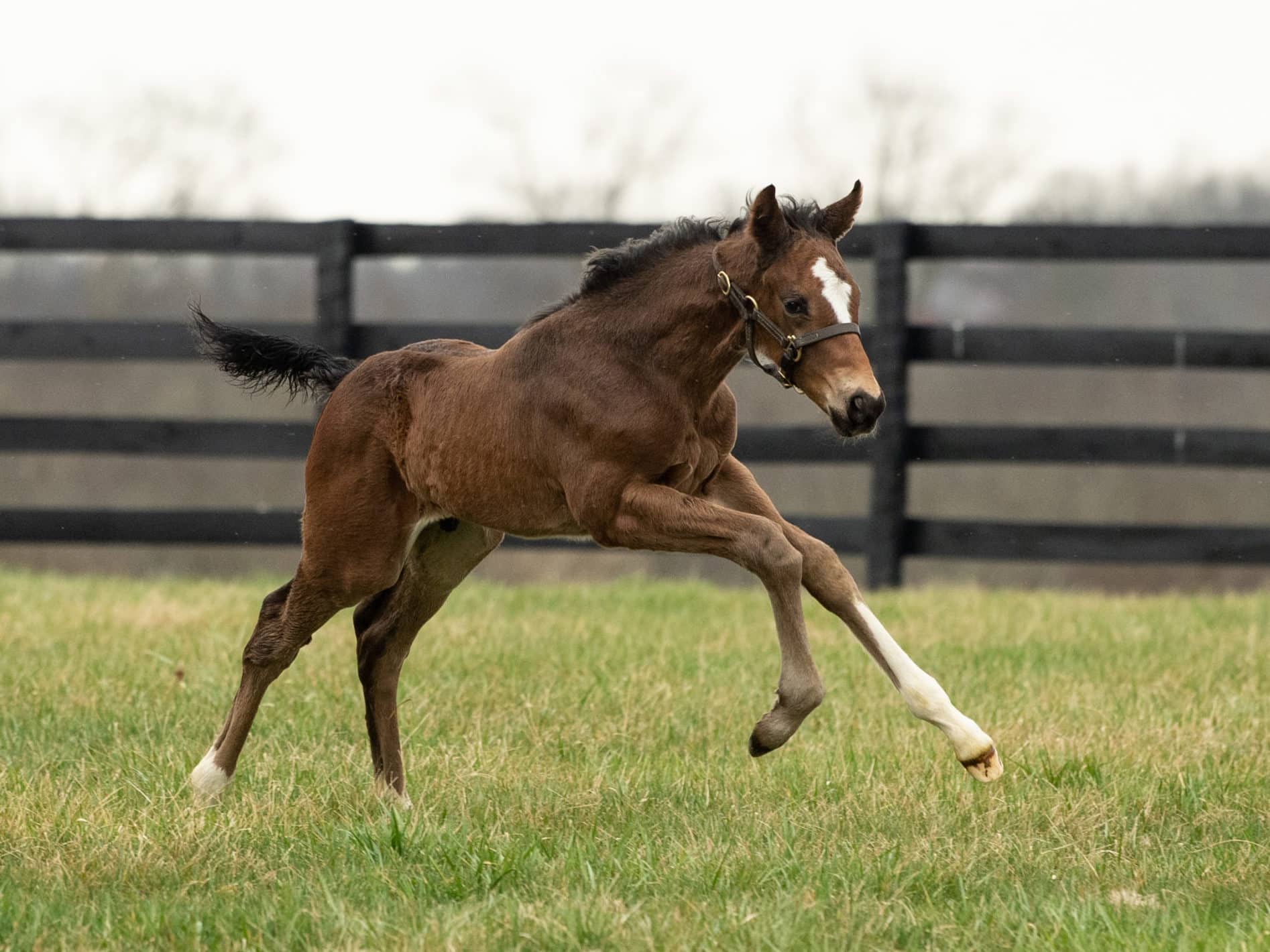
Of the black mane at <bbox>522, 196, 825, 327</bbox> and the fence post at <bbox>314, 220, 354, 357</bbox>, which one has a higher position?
the black mane at <bbox>522, 196, 825, 327</bbox>

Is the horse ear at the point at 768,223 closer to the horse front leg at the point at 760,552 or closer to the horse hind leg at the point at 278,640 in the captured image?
the horse front leg at the point at 760,552

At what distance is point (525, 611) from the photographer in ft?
26.1

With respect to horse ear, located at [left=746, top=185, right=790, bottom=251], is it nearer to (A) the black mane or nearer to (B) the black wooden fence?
(A) the black mane

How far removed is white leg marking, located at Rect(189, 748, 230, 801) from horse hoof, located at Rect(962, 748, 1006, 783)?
200cm

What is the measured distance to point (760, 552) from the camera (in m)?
3.70

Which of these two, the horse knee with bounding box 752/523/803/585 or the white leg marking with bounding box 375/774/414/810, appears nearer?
the horse knee with bounding box 752/523/803/585

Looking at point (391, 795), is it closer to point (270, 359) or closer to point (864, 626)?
point (864, 626)

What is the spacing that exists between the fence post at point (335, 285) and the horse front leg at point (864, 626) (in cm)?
542

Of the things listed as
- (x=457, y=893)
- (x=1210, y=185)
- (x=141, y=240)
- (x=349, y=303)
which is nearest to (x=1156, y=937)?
(x=457, y=893)

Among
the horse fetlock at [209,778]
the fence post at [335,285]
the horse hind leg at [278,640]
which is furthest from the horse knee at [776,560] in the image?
the fence post at [335,285]

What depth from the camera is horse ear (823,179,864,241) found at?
3.99m

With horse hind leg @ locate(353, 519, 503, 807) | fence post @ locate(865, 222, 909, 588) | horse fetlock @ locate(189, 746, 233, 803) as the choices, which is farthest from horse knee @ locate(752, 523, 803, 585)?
fence post @ locate(865, 222, 909, 588)

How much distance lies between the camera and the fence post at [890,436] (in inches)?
358

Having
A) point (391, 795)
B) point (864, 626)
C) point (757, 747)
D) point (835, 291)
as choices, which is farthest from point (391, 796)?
point (835, 291)
